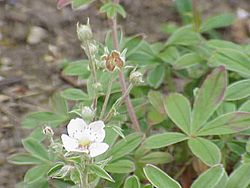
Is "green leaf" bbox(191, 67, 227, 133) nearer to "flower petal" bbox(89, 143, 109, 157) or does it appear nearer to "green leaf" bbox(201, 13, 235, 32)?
"flower petal" bbox(89, 143, 109, 157)

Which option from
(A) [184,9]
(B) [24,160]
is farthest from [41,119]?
(A) [184,9]

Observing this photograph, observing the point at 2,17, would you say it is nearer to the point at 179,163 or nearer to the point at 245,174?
the point at 179,163

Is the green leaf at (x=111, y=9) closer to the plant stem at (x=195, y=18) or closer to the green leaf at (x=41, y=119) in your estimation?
the green leaf at (x=41, y=119)

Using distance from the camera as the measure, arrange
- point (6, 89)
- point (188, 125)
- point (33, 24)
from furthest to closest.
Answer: point (33, 24), point (6, 89), point (188, 125)

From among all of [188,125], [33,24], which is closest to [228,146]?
[188,125]

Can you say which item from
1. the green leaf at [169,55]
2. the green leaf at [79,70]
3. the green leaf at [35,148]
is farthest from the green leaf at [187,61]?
the green leaf at [35,148]

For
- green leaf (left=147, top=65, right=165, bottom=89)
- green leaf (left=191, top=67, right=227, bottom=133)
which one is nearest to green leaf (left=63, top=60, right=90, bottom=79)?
green leaf (left=147, top=65, right=165, bottom=89)
